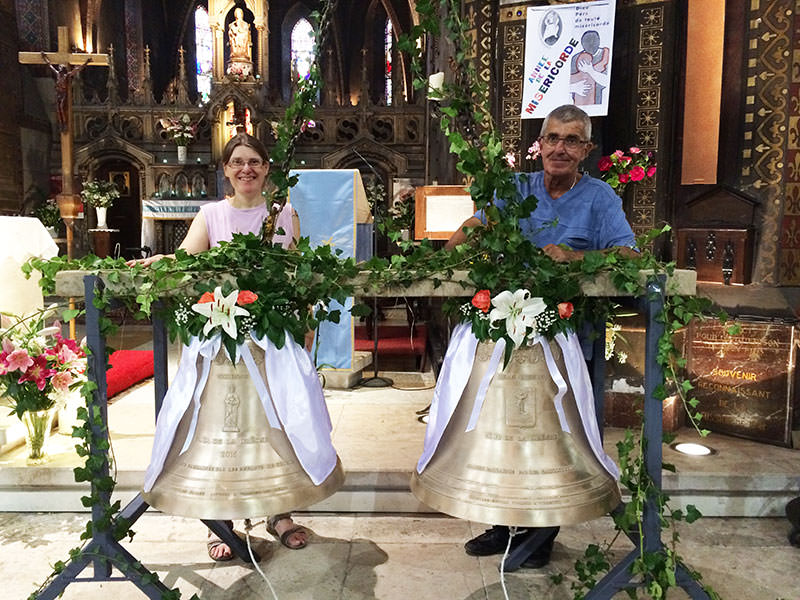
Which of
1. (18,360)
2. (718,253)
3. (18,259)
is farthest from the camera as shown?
(718,253)

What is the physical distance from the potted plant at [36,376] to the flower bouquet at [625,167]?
316cm

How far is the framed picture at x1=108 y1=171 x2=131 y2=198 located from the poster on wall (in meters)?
10.9

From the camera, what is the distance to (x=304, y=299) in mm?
1755

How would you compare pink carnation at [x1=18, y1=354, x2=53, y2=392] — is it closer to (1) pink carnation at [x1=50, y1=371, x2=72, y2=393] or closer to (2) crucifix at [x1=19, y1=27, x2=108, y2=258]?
(1) pink carnation at [x1=50, y1=371, x2=72, y2=393]

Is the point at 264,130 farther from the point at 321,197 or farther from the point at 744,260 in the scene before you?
the point at 744,260

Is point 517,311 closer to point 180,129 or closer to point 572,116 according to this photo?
point 572,116

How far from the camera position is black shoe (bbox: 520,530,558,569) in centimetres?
252

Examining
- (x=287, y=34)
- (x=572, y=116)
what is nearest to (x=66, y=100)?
(x=572, y=116)

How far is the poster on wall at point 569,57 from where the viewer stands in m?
4.05

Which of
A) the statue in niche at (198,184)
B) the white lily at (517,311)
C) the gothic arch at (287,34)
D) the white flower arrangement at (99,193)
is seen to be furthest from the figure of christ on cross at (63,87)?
the gothic arch at (287,34)

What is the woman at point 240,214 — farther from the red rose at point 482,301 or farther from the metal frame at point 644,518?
the red rose at point 482,301

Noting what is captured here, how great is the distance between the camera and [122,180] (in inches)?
518

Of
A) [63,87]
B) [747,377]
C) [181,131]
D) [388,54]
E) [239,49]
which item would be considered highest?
[388,54]

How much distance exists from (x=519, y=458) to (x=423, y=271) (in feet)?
1.76
